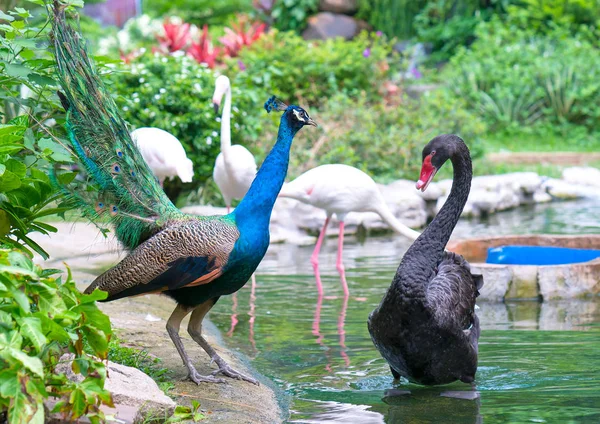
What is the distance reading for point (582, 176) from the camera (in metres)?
14.1

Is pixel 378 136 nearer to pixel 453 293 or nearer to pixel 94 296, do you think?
pixel 453 293

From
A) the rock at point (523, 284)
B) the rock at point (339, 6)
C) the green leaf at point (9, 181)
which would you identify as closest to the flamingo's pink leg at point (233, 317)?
the rock at point (523, 284)

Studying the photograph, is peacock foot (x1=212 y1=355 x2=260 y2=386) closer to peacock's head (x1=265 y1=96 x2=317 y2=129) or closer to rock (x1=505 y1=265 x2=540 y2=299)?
peacock's head (x1=265 y1=96 x2=317 y2=129)

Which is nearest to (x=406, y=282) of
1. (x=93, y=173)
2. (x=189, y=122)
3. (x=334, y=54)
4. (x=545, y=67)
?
(x=93, y=173)

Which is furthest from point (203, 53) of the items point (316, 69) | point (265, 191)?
point (265, 191)

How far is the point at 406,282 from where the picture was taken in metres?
4.81

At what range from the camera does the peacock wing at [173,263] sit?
4.58 metres

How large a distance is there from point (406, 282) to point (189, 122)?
→ 6.63 metres

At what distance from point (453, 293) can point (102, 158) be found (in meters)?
2.03

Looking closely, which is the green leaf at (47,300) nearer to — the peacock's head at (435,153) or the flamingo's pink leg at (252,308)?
the peacock's head at (435,153)

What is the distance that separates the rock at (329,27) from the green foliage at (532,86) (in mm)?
4403

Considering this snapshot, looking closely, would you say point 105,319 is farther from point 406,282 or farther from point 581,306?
point 581,306

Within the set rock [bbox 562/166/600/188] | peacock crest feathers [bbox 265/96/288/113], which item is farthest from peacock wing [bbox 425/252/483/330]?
rock [bbox 562/166/600/188]

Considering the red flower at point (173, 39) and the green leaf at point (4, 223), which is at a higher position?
the red flower at point (173, 39)
